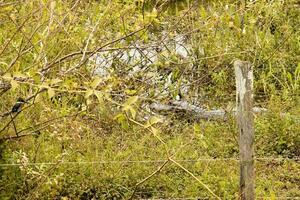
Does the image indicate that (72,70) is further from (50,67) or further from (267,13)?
(267,13)

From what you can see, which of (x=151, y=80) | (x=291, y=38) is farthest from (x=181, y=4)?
(x=291, y=38)

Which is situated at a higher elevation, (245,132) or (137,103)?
(137,103)

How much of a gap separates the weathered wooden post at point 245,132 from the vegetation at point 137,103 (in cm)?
31

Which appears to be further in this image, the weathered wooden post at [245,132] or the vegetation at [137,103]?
the weathered wooden post at [245,132]

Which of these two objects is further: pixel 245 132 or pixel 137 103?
pixel 245 132

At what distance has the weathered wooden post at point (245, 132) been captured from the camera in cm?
462

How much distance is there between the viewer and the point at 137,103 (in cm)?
382

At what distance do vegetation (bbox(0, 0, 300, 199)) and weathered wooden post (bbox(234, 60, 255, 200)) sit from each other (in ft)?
1.01

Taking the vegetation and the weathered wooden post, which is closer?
the vegetation

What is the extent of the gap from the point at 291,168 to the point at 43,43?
3.12 meters

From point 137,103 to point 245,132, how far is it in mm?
1207

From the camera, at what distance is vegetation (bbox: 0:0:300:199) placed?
4.45 metres

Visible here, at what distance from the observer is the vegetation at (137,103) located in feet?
14.6

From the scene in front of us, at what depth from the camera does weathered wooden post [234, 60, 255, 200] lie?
4.62 meters
